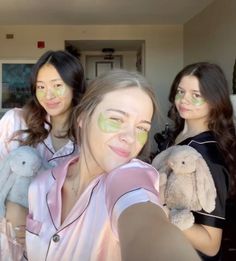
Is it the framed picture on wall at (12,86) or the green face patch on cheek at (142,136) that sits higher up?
the framed picture on wall at (12,86)

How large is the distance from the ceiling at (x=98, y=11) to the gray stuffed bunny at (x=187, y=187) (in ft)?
13.1

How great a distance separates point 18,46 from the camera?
680 cm

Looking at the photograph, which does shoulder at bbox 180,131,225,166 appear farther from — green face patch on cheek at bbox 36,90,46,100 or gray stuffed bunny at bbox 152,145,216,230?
green face patch on cheek at bbox 36,90,46,100

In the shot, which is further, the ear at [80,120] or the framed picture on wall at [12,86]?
the framed picture on wall at [12,86]

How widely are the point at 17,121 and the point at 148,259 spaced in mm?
1082

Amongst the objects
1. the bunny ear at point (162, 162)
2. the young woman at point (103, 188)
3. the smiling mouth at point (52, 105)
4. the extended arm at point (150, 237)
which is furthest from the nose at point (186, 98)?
the extended arm at point (150, 237)

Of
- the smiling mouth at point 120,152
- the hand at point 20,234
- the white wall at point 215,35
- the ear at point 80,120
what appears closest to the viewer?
the smiling mouth at point 120,152

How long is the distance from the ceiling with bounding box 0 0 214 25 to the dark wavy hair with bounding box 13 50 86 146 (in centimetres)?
386

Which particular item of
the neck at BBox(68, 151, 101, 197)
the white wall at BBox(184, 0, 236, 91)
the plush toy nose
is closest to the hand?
the neck at BBox(68, 151, 101, 197)

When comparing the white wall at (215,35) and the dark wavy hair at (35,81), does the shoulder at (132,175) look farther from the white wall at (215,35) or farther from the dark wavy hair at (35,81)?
the white wall at (215,35)

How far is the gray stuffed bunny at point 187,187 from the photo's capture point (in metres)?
1.42

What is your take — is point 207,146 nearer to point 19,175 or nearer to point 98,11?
point 19,175

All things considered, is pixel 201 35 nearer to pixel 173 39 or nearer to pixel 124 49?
pixel 173 39

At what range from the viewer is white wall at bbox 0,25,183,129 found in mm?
6703
